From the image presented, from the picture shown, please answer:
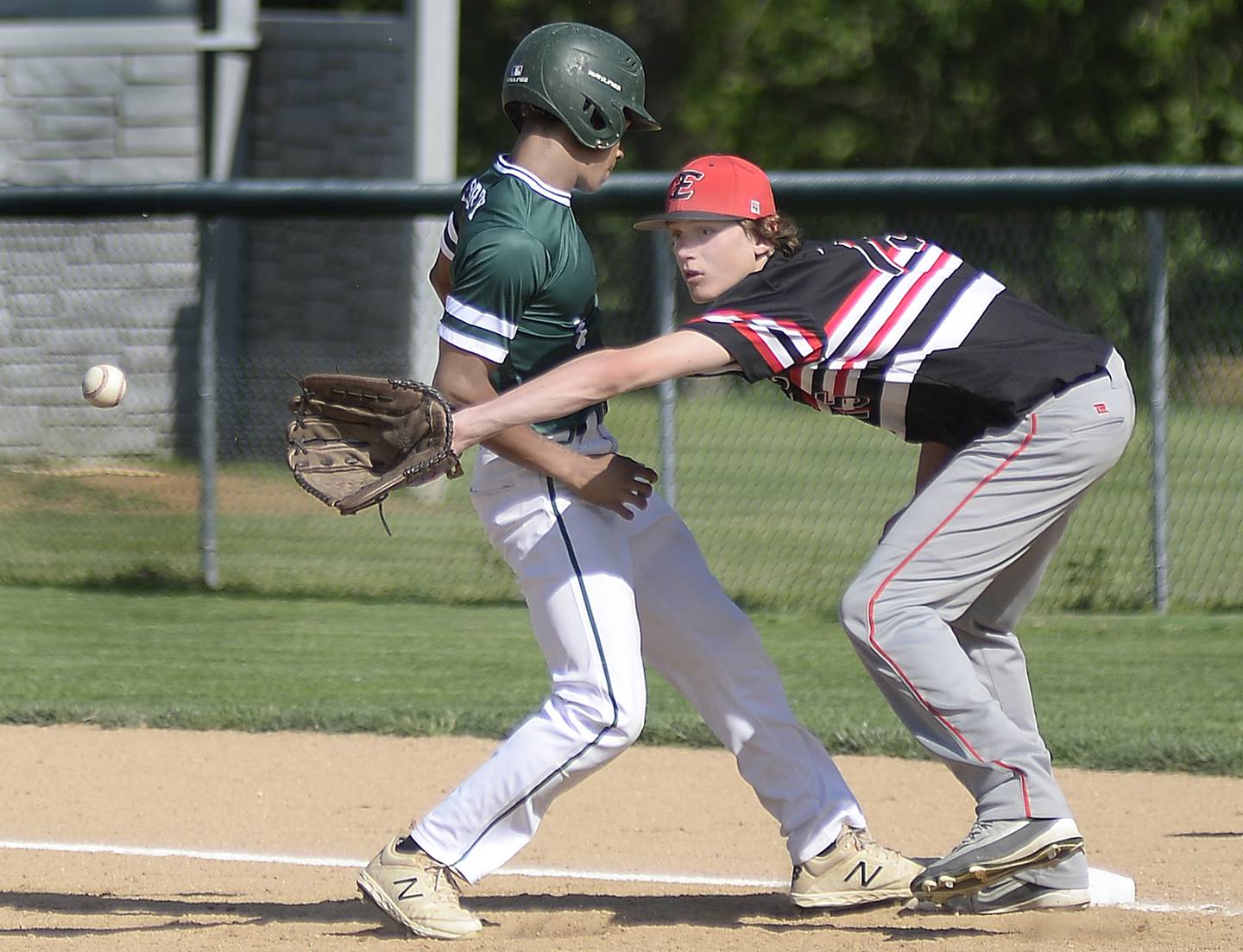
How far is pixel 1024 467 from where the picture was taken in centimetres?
394

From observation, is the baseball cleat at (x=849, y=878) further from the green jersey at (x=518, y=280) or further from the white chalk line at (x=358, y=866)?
the green jersey at (x=518, y=280)

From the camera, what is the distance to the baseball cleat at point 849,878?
4195 millimetres

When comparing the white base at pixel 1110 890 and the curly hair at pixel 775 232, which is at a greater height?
the curly hair at pixel 775 232

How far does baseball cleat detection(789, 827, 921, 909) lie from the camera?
4.20 m

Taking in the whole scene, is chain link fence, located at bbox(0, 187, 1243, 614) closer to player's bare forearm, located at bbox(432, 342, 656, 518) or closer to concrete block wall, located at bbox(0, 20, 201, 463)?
concrete block wall, located at bbox(0, 20, 201, 463)

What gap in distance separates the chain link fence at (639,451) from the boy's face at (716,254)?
530 centimetres

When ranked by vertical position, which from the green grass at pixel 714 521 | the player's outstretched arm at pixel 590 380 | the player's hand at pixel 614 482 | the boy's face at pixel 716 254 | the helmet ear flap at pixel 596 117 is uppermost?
the helmet ear flap at pixel 596 117

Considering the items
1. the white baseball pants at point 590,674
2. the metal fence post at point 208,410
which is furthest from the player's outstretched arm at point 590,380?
the metal fence post at point 208,410

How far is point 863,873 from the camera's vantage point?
165 inches

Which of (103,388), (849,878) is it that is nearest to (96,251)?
(103,388)

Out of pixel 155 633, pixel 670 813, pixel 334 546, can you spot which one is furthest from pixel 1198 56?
pixel 670 813

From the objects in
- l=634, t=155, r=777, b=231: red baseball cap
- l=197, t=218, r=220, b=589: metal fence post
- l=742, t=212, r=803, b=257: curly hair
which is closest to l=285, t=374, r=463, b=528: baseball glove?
l=634, t=155, r=777, b=231: red baseball cap

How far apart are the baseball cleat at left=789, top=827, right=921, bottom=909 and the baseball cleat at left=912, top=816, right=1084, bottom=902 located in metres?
0.34

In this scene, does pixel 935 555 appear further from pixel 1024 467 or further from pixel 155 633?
pixel 155 633
